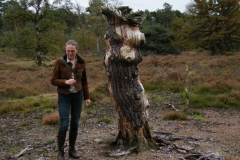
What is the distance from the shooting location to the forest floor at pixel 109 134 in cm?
493

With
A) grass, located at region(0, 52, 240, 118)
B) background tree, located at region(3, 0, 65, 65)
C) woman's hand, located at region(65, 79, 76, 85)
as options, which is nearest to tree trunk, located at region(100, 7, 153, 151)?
woman's hand, located at region(65, 79, 76, 85)

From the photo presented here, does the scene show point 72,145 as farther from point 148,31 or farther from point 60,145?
point 148,31

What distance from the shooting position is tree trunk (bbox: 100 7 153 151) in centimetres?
462

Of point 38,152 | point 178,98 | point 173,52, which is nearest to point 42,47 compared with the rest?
point 173,52

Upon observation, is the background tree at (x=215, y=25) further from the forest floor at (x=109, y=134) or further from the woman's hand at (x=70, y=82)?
the woman's hand at (x=70, y=82)

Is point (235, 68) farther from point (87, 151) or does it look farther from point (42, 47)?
point (42, 47)

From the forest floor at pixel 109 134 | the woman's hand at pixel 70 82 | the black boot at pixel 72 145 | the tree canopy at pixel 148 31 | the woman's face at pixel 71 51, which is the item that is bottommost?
the forest floor at pixel 109 134

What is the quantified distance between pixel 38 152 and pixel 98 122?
2.87 meters

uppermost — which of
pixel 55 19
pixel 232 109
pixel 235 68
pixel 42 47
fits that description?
pixel 55 19

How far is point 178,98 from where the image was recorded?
11.2 meters

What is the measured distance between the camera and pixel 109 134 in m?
6.40

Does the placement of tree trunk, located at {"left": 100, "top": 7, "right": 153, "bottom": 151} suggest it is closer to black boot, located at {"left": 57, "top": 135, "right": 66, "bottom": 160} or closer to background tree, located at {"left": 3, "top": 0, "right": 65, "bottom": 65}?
black boot, located at {"left": 57, "top": 135, "right": 66, "bottom": 160}

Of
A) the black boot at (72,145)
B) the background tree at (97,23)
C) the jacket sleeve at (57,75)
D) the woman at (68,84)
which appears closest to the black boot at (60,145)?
the woman at (68,84)

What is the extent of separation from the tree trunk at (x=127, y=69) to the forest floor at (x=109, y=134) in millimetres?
455
